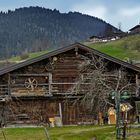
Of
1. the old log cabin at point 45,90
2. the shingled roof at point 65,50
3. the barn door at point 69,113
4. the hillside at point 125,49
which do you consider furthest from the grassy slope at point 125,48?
the barn door at point 69,113

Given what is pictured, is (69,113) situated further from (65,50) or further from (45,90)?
(65,50)

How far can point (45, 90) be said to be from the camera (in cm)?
4131

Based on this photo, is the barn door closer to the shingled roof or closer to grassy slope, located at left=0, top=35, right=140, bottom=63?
the shingled roof

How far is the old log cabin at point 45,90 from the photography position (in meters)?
41.0

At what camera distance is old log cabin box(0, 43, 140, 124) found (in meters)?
41.0

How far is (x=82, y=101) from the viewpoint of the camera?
41.1m

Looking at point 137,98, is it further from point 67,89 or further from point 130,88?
point 67,89

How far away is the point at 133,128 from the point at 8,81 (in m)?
12.7

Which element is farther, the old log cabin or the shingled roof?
the old log cabin

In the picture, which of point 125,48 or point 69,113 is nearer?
point 69,113

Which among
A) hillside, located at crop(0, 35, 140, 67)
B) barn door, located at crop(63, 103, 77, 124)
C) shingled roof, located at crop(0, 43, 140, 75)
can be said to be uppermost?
hillside, located at crop(0, 35, 140, 67)

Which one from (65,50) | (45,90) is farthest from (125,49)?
(45,90)

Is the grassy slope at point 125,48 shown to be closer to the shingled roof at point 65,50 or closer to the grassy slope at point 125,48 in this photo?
the grassy slope at point 125,48

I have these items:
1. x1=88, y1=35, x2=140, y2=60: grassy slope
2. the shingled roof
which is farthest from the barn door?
x1=88, y1=35, x2=140, y2=60: grassy slope
